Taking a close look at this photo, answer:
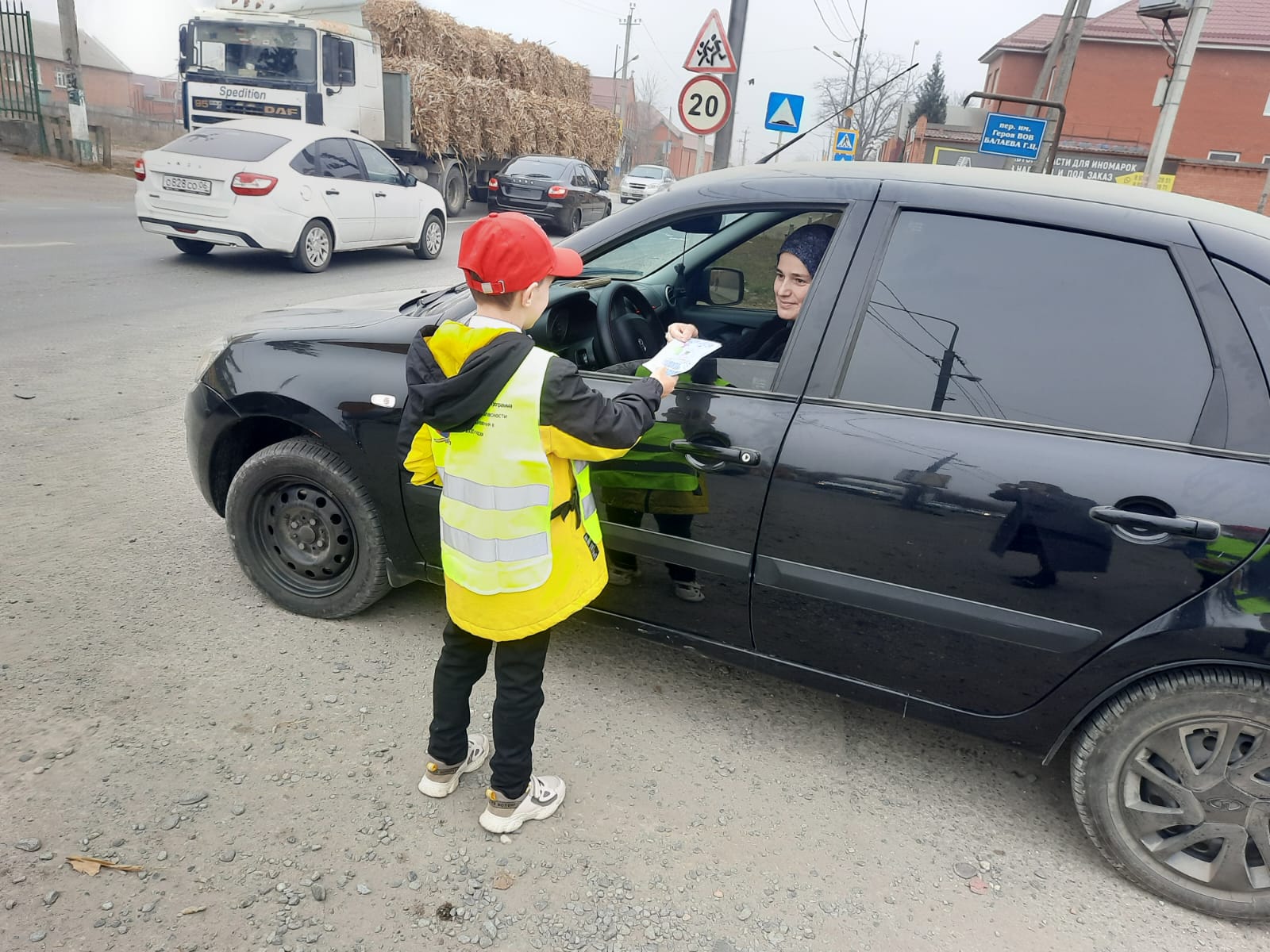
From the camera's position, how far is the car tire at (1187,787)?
2.12 m

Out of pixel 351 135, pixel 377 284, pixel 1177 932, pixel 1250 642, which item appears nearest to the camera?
pixel 1250 642

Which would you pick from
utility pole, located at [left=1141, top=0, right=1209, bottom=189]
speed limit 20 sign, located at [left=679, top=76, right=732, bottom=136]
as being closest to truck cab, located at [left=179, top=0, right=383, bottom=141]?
speed limit 20 sign, located at [left=679, top=76, right=732, bottom=136]

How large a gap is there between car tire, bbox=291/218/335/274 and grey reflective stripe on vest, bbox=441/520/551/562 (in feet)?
31.4

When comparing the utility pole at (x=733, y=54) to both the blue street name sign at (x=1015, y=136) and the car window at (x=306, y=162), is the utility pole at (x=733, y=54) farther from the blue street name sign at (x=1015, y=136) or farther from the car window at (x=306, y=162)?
the blue street name sign at (x=1015, y=136)

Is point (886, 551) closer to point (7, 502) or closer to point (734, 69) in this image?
point (7, 502)

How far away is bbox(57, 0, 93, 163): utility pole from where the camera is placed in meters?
19.1

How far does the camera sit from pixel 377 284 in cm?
1073

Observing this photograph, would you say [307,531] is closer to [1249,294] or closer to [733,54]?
[1249,294]

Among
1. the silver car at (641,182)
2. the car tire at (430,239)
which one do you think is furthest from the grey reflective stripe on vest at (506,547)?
the silver car at (641,182)

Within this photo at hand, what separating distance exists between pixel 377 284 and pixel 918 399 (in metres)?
9.50

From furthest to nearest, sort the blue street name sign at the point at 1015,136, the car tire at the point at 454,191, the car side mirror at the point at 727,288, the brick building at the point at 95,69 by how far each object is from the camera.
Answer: the brick building at the point at 95,69, the car tire at the point at 454,191, the blue street name sign at the point at 1015,136, the car side mirror at the point at 727,288

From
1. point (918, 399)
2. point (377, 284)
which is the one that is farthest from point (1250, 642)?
point (377, 284)

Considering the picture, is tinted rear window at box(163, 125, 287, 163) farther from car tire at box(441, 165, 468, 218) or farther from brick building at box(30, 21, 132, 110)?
brick building at box(30, 21, 132, 110)

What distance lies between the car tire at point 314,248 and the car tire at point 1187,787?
34.1ft
